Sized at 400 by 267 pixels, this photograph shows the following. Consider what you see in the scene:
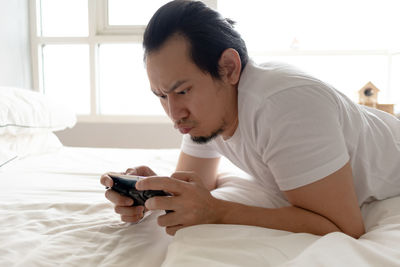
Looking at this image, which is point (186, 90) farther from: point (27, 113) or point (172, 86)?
point (27, 113)

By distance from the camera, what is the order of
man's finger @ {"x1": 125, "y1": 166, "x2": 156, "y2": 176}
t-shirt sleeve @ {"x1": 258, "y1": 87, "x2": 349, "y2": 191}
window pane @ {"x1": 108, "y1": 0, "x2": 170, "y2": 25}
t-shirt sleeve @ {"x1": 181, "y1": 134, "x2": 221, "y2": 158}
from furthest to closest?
window pane @ {"x1": 108, "y1": 0, "x2": 170, "y2": 25}
t-shirt sleeve @ {"x1": 181, "y1": 134, "x2": 221, "y2": 158}
man's finger @ {"x1": 125, "y1": 166, "x2": 156, "y2": 176}
t-shirt sleeve @ {"x1": 258, "y1": 87, "x2": 349, "y2": 191}

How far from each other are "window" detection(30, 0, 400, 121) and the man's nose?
1.96m

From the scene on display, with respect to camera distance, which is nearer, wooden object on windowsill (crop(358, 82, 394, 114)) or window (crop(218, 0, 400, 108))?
wooden object on windowsill (crop(358, 82, 394, 114))

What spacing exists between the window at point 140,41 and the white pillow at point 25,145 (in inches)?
46.6

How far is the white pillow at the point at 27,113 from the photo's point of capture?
1306 millimetres

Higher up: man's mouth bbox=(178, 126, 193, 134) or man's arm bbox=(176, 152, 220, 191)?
man's mouth bbox=(178, 126, 193, 134)

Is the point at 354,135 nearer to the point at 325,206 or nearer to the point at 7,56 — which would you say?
the point at 325,206

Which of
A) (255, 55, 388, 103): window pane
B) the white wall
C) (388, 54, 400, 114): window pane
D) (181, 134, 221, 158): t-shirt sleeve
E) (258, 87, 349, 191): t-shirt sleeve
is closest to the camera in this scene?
(258, 87, 349, 191): t-shirt sleeve

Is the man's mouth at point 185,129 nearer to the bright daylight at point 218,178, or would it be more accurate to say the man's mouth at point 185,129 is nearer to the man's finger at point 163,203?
the bright daylight at point 218,178

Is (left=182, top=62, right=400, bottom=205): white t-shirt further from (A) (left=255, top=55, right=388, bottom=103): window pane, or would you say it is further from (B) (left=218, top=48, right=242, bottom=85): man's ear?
(A) (left=255, top=55, right=388, bottom=103): window pane

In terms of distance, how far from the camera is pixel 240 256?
1.72 ft

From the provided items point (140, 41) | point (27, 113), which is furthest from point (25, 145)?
point (140, 41)

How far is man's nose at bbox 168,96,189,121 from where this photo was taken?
0.79 meters

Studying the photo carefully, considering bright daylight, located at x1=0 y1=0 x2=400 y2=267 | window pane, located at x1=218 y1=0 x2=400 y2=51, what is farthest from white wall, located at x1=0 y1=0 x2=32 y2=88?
window pane, located at x1=218 y1=0 x2=400 y2=51
